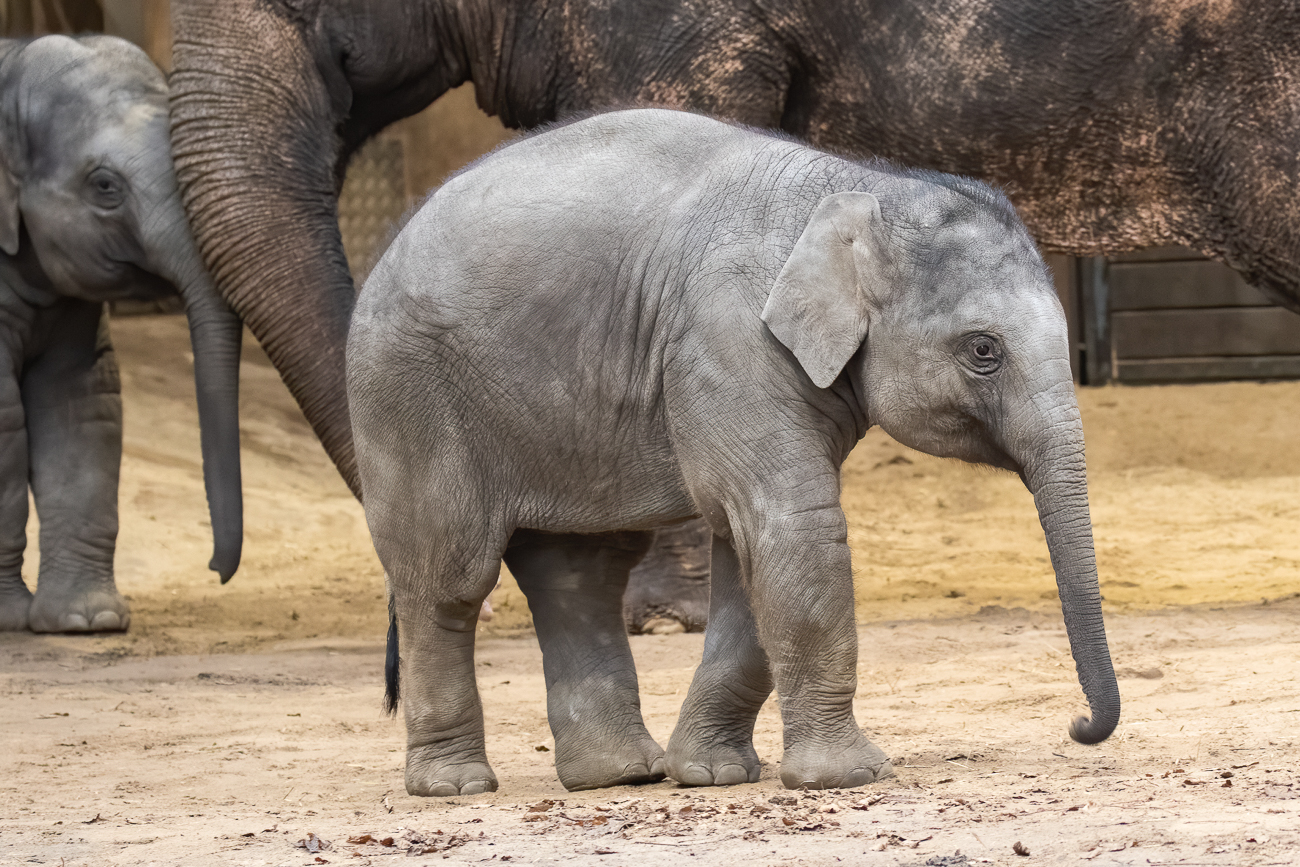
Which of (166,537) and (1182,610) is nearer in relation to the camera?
(1182,610)

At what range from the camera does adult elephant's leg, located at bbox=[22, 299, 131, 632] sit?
6.98 meters

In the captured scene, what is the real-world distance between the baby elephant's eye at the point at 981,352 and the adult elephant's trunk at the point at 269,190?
2869 mm

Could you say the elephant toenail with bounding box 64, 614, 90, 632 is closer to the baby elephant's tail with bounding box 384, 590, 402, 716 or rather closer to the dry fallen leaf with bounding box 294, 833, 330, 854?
the baby elephant's tail with bounding box 384, 590, 402, 716

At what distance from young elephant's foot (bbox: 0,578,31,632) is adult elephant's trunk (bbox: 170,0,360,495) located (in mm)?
1781

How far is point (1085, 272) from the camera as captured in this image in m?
11.8

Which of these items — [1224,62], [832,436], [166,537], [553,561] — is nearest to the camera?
[832,436]

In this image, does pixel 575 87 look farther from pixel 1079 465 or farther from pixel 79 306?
pixel 1079 465

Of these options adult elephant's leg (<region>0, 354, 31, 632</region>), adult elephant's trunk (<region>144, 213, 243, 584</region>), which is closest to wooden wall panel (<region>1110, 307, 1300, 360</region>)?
adult elephant's trunk (<region>144, 213, 243, 584</region>)

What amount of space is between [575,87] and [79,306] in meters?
2.49

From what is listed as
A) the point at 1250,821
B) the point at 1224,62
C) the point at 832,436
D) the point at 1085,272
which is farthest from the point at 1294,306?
the point at 1085,272

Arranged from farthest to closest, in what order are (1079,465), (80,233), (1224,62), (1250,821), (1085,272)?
(1085,272) → (80,233) → (1224,62) → (1079,465) → (1250,821)

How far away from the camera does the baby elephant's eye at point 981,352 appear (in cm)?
339

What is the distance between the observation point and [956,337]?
341 centimetres

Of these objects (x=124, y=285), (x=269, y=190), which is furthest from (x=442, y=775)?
(x=124, y=285)
